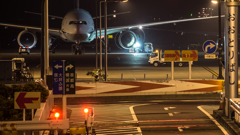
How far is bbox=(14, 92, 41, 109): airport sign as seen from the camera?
27.1ft

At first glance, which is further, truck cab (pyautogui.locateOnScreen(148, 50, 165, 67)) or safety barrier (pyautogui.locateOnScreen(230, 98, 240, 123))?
truck cab (pyautogui.locateOnScreen(148, 50, 165, 67))

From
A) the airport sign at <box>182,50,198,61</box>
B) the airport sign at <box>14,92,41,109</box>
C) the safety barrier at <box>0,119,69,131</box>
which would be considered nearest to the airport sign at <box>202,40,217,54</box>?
the airport sign at <box>182,50,198,61</box>

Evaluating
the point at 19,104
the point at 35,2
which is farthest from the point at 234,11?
the point at 35,2

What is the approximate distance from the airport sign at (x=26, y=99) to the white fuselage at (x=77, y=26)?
102ft

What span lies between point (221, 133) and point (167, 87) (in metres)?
9.47

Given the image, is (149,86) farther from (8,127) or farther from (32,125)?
(8,127)

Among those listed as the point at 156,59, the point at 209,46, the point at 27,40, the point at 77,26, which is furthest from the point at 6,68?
the point at 27,40

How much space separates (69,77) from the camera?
9523 mm

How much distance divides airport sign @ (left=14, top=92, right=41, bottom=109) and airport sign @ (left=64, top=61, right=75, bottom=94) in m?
1.33

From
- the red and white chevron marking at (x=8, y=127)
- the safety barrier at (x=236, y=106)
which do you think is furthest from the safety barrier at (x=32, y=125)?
the safety barrier at (x=236, y=106)

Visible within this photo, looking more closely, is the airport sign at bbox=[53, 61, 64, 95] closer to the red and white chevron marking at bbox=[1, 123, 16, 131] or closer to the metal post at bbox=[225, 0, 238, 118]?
the red and white chevron marking at bbox=[1, 123, 16, 131]

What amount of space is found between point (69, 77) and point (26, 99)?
157cm

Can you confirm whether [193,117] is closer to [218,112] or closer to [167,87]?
[218,112]

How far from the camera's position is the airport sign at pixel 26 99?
827 cm
